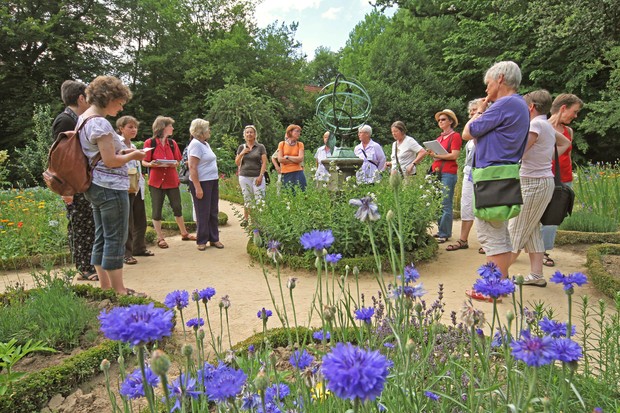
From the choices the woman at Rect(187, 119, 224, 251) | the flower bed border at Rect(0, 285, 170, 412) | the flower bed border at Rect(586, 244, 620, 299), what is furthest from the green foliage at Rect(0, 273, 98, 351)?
the flower bed border at Rect(586, 244, 620, 299)

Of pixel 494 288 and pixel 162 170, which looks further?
pixel 162 170

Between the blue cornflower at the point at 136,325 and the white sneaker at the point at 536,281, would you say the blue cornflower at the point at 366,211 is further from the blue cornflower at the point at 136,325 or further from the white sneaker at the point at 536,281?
the white sneaker at the point at 536,281

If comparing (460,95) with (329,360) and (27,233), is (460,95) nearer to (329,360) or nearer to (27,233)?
(27,233)

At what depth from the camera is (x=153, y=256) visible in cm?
593

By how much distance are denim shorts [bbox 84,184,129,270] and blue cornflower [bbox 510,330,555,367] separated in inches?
131

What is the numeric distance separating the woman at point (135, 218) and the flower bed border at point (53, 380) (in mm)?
2755

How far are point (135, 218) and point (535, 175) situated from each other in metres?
4.79

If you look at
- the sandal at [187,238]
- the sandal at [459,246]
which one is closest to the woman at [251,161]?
the sandal at [187,238]

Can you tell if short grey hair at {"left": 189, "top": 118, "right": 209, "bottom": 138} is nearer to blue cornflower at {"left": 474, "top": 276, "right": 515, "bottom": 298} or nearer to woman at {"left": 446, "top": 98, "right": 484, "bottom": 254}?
woman at {"left": 446, "top": 98, "right": 484, "bottom": 254}

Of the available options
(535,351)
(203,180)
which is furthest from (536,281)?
(203,180)

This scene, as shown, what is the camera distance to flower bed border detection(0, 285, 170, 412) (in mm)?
2271

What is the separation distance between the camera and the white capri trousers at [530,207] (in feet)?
12.2

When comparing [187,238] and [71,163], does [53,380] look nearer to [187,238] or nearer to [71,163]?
[71,163]

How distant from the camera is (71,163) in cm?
349
